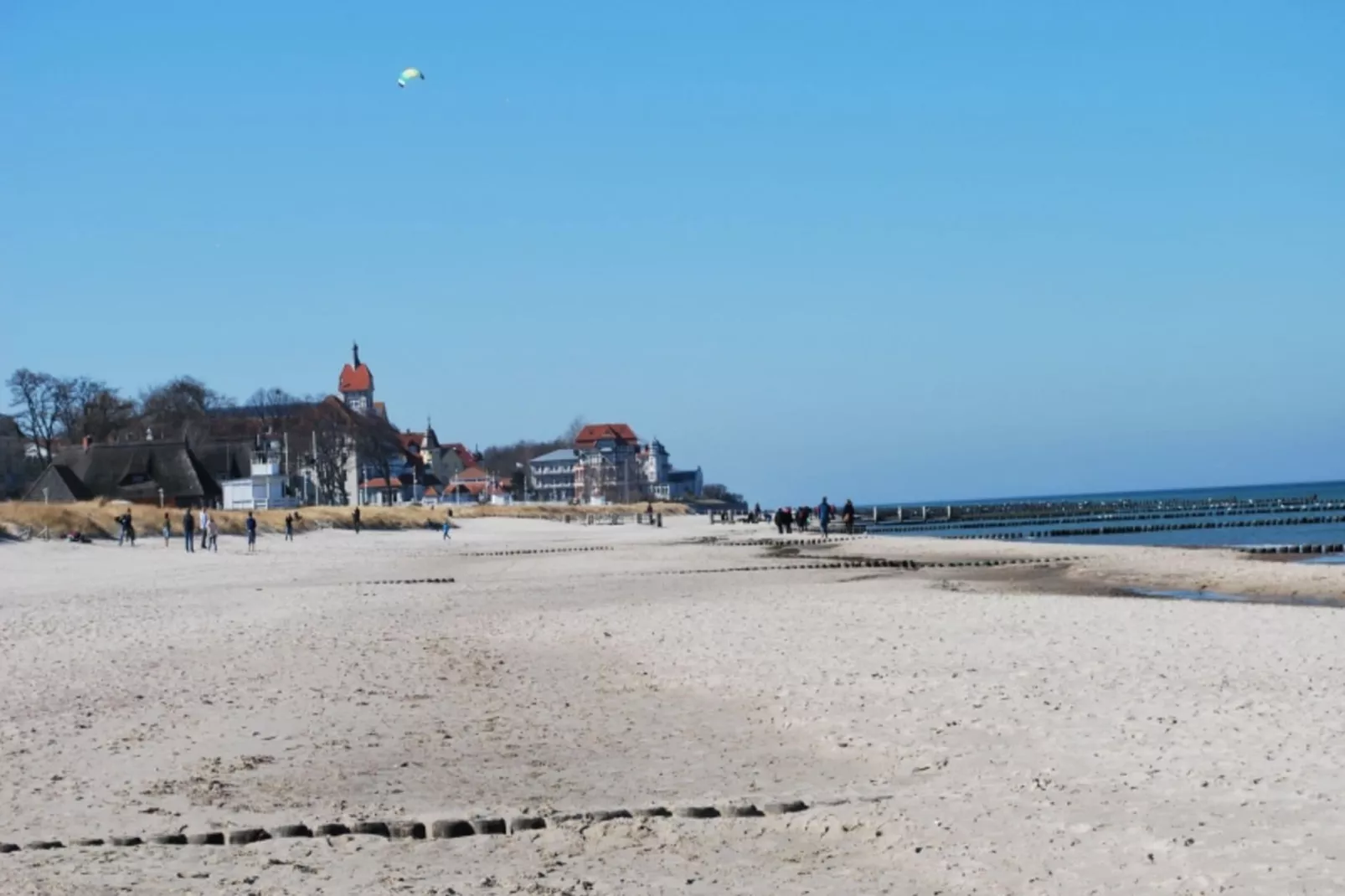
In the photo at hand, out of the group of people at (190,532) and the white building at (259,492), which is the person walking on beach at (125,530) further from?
the white building at (259,492)

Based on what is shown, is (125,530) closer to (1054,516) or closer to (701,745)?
(701,745)

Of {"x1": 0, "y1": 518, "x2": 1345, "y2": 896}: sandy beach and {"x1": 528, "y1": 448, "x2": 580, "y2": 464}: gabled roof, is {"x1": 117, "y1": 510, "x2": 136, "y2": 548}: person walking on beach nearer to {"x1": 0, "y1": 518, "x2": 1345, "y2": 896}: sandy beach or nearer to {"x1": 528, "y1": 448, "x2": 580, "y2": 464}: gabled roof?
{"x1": 0, "y1": 518, "x2": 1345, "y2": 896}: sandy beach

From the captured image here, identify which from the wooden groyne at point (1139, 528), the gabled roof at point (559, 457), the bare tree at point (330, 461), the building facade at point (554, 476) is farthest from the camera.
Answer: the gabled roof at point (559, 457)

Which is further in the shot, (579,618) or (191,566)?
(191,566)

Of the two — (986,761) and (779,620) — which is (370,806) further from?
(779,620)

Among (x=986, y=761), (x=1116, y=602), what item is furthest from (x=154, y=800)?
(x=1116, y=602)

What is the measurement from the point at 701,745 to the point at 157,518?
49570mm

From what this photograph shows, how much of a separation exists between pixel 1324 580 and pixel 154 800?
25.0m

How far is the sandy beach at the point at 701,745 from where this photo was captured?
7480 millimetres

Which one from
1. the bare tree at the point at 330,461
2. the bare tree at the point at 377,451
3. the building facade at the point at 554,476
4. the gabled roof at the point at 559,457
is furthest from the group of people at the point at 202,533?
the gabled roof at the point at 559,457

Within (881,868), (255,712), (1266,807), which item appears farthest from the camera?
(255,712)

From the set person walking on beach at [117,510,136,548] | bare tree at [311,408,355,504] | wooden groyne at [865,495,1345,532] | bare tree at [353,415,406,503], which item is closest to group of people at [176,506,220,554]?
person walking on beach at [117,510,136,548]

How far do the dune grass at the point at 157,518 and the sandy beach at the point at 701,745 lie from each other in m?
25.4

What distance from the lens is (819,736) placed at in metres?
11.2
